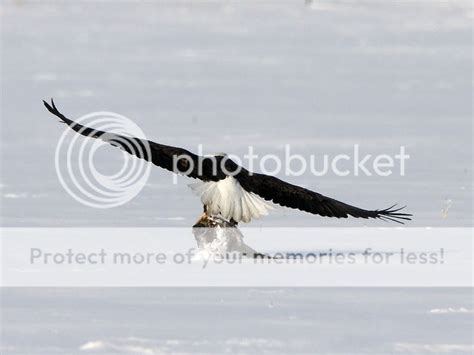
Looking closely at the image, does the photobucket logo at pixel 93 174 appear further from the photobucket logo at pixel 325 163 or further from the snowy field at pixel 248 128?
the photobucket logo at pixel 325 163

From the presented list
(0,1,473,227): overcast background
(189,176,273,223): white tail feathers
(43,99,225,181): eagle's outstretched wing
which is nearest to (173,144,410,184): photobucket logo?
(0,1,473,227): overcast background

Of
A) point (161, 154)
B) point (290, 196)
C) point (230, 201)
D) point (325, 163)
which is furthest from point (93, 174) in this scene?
point (230, 201)

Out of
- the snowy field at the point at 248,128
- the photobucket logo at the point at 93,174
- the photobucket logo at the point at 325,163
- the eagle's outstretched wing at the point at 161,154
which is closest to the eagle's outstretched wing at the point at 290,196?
the eagle's outstretched wing at the point at 161,154

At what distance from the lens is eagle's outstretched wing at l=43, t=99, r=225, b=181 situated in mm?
6094

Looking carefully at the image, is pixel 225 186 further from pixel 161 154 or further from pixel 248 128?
pixel 248 128

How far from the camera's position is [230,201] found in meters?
5.96

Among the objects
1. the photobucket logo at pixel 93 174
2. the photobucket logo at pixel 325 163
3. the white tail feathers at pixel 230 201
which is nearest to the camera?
the white tail feathers at pixel 230 201

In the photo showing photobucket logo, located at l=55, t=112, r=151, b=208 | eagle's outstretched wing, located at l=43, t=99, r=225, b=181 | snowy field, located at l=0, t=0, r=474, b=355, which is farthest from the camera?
photobucket logo, located at l=55, t=112, r=151, b=208

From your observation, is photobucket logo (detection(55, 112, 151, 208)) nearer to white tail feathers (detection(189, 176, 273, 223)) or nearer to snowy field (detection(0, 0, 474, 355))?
snowy field (detection(0, 0, 474, 355))

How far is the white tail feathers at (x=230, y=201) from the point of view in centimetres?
595

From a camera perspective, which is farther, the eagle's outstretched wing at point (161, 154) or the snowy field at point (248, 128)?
the eagle's outstretched wing at point (161, 154)

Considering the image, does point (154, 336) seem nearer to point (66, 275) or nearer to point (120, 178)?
point (66, 275)

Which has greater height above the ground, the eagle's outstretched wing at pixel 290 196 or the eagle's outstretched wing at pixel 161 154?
the eagle's outstretched wing at pixel 161 154

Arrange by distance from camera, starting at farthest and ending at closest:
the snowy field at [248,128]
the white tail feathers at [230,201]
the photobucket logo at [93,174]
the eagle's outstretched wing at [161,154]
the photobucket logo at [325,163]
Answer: the photobucket logo at [325,163]
the photobucket logo at [93,174]
the eagle's outstretched wing at [161,154]
the white tail feathers at [230,201]
the snowy field at [248,128]
